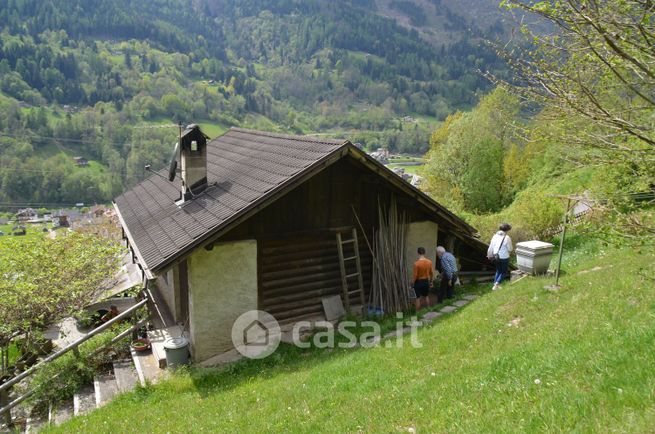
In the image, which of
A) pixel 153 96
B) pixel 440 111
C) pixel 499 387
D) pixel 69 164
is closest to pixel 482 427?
pixel 499 387

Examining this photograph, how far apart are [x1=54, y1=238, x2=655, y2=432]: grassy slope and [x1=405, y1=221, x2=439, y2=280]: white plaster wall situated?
8.61 feet

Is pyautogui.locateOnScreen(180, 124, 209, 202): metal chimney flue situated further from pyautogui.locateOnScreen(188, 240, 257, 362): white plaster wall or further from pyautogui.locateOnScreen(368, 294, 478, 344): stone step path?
pyautogui.locateOnScreen(368, 294, 478, 344): stone step path

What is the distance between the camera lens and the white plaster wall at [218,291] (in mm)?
10750

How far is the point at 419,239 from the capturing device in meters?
14.1

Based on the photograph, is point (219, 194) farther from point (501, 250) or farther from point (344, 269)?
point (501, 250)

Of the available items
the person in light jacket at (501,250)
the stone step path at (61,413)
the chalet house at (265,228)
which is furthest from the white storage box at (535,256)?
the stone step path at (61,413)

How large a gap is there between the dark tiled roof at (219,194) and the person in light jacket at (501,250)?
524 centimetres

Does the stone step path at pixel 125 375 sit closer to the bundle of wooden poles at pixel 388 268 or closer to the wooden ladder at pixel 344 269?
the wooden ladder at pixel 344 269

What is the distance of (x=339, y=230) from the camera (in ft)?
41.8

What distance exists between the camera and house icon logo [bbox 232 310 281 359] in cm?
1123

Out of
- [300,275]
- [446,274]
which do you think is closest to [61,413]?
[300,275]

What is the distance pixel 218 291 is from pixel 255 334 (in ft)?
4.78

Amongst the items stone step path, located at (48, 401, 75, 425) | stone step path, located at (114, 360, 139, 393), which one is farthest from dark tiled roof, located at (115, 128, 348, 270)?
stone step path, located at (48, 401, 75, 425)

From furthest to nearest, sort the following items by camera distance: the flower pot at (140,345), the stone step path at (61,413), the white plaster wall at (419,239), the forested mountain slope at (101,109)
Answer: the forested mountain slope at (101,109)
the white plaster wall at (419,239)
the flower pot at (140,345)
the stone step path at (61,413)
